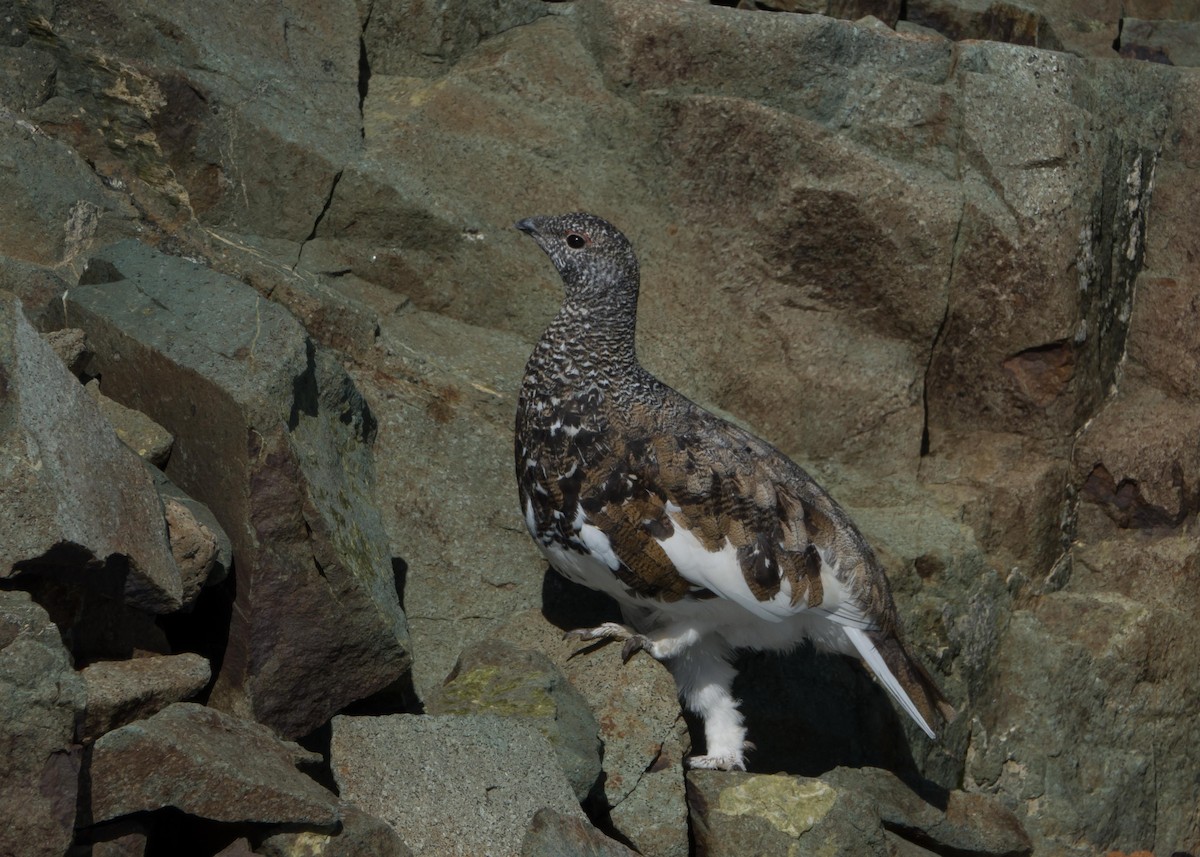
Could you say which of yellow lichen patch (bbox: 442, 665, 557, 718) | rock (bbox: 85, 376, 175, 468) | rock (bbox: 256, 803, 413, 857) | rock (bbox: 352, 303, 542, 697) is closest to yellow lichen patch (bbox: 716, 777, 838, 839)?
yellow lichen patch (bbox: 442, 665, 557, 718)

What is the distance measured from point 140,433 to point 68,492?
77 centimetres

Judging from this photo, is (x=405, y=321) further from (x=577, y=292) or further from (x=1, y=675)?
Answer: (x=1, y=675)

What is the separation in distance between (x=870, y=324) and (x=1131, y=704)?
1.92 m

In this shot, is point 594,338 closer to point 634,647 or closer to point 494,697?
point 634,647

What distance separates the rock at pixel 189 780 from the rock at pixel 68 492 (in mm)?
385

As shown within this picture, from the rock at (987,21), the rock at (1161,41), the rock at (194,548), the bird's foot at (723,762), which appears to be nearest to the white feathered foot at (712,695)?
the bird's foot at (723,762)

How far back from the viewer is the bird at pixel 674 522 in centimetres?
456

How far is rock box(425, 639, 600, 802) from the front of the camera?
4148mm

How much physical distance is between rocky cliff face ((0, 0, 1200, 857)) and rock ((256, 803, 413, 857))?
0.78 m

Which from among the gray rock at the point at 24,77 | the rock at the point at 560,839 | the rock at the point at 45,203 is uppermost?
the gray rock at the point at 24,77

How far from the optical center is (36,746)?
9.98 ft

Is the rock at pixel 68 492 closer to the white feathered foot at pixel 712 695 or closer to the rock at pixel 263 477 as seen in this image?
the rock at pixel 263 477

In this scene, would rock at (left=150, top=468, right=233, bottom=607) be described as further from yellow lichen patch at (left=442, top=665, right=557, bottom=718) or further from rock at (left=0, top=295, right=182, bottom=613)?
yellow lichen patch at (left=442, top=665, right=557, bottom=718)

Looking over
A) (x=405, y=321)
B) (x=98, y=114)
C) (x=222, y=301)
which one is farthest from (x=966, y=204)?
(x=98, y=114)
